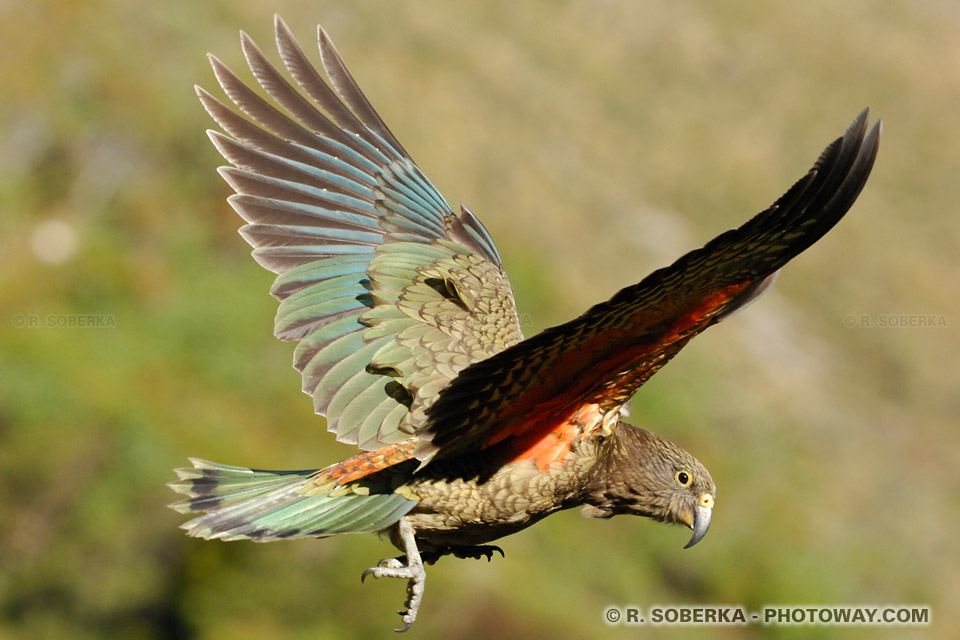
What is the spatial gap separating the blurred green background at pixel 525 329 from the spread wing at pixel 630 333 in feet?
21.5

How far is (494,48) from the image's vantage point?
2736 cm

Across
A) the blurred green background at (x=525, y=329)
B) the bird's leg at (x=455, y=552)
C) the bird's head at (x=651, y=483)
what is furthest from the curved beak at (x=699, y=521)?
the blurred green background at (x=525, y=329)

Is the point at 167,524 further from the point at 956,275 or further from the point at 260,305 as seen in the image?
the point at 956,275

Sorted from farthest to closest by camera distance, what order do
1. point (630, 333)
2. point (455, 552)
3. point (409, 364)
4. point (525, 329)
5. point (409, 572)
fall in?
point (525, 329) → point (455, 552) → point (409, 364) → point (409, 572) → point (630, 333)

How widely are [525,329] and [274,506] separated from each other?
400 inches

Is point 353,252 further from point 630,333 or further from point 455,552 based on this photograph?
point 630,333

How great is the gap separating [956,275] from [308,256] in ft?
88.2

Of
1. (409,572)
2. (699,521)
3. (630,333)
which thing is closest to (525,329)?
(699,521)

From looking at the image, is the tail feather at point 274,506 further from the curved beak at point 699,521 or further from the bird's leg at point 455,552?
the curved beak at point 699,521

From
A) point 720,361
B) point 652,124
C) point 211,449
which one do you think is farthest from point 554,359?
point 652,124

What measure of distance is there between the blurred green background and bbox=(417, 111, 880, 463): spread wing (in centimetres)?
656

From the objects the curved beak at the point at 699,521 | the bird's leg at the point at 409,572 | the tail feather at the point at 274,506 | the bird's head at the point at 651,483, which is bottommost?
the bird's leg at the point at 409,572

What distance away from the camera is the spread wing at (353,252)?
4.44 metres

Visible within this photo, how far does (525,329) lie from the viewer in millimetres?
14297
